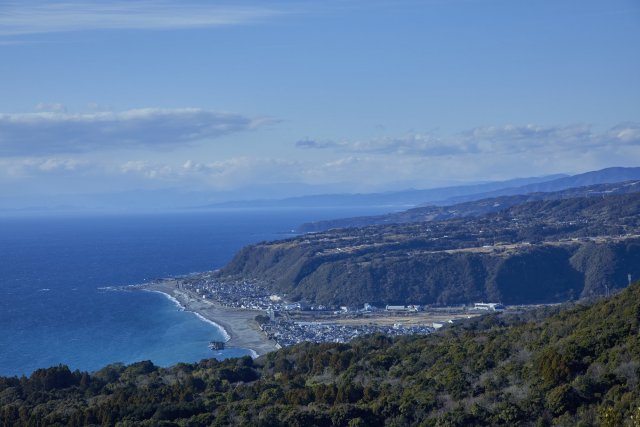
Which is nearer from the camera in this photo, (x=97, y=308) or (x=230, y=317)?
(x=230, y=317)

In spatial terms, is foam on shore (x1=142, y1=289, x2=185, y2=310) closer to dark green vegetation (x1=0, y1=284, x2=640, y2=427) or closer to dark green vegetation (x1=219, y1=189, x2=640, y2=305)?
dark green vegetation (x1=219, y1=189, x2=640, y2=305)

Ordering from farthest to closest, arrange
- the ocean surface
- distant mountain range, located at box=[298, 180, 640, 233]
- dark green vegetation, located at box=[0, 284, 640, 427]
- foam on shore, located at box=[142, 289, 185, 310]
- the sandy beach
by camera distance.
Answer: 1. distant mountain range, located at box=[298, 180, 640, 233]
2. foam on shore, located at box=[142, 289, 185, 310]
3. the sandy beach
4. the ocean surface
5. dark green vegetation, located at box=[0, 284, 640, 427]

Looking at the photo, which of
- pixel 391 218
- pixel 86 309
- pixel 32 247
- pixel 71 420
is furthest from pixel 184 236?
pixel 71 420

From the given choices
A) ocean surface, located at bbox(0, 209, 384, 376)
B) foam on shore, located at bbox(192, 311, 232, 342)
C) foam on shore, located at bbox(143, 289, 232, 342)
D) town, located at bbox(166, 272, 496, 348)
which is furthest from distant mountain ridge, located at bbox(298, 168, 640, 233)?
foam on shore, located at bbox(192, 311, 232, 342)

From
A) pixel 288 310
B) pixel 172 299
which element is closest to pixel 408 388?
pixel 288 310

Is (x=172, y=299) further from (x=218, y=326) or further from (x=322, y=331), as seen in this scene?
(x=322, y=331)

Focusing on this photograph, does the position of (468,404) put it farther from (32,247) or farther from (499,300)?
(32,247)
